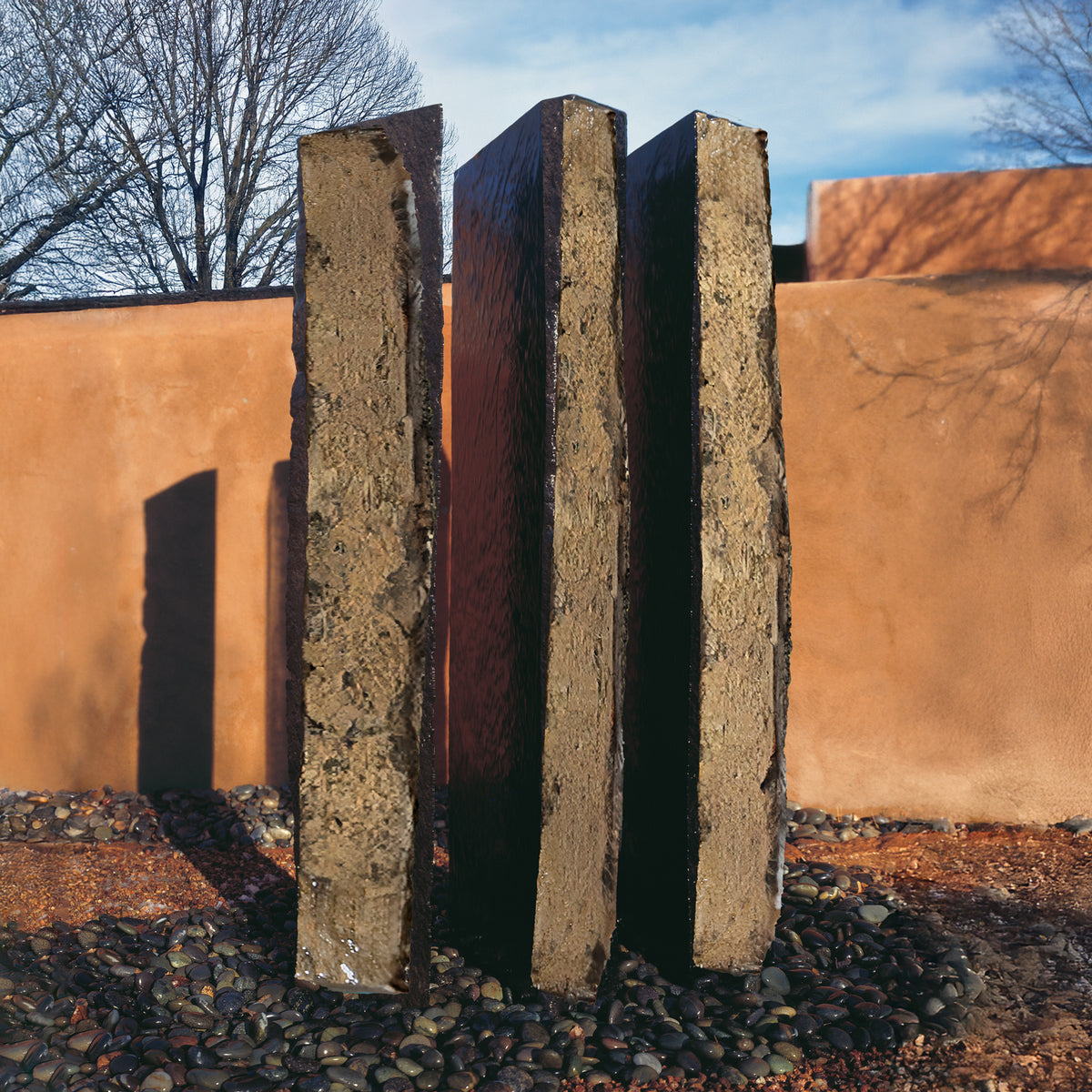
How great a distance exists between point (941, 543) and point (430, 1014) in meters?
3.60

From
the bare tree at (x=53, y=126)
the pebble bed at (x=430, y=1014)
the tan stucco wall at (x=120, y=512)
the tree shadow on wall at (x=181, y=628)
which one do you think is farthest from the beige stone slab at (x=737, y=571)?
the bare tree at (x=53, y=126)

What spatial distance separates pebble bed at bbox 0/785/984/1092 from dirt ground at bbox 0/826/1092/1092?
0.11 meters

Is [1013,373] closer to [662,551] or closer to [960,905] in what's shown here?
[960,905]

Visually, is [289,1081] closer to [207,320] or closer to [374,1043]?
[374,1043]

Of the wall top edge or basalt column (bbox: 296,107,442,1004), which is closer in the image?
basalt column (bbox: 296,107,442,1004)

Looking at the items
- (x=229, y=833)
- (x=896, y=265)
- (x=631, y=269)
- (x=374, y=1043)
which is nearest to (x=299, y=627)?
(x=374, y=1043)

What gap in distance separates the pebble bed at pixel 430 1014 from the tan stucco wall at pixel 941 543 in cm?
162

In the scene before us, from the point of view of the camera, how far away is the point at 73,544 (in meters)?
5.50

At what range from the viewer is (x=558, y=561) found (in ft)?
8.65

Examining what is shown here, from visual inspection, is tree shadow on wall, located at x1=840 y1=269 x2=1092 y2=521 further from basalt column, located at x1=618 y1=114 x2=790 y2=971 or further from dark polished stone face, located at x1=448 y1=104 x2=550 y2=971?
dark polished stone face, located at x1=448 y1=104 x2=550 y2=971

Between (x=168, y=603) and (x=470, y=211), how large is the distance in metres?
3.30

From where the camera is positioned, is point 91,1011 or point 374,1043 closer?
point 374,1043

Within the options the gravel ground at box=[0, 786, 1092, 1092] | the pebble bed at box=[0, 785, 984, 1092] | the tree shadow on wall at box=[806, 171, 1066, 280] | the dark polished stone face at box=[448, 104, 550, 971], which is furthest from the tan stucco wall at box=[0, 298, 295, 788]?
the tree shadow on wall at box=[806, 171, 1066, 280]

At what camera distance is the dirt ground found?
2.49 metres
